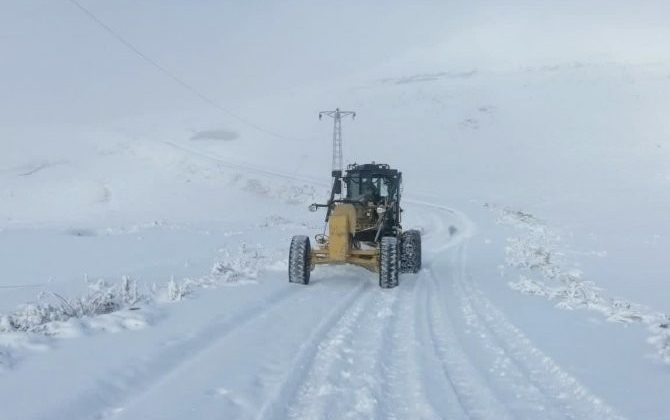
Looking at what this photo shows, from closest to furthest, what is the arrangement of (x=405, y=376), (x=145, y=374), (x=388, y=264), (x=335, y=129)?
(x=145, y=374) < (x=405, y=376) < (x=388, y=264) < (x=335, y=129)

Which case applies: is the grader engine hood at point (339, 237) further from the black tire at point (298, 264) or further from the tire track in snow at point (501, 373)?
the tire track in snow at point (501, 373)

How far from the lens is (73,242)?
16734mm

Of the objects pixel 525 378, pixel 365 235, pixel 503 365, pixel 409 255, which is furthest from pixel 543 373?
pixel 365 235

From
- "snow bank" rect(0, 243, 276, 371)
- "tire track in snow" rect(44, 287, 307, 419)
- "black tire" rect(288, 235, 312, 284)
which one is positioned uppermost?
"black tire" rect(288, 235, 312, 284)

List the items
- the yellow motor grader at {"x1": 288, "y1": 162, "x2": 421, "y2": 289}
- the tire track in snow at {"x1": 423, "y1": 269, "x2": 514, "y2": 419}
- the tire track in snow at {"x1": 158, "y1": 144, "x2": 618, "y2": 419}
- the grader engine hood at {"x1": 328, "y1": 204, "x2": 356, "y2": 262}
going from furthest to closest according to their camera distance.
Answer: the grader engine hood at {"x1": 328, "y1": 204, "x2": 356, "y2": 262} < the yellow motor grader at {"x1": 288, "y1": 162, "x2": 421, "y2": 289} < the tire track in snow at {"x1": 158, "y1": 144, "x2": 618, "y2": 419} < the tire track in snow at {"x1": 423, "y1": 269, "x2": 514, "y2": 419}

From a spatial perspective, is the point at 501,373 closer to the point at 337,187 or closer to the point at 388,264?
the point at 388,264

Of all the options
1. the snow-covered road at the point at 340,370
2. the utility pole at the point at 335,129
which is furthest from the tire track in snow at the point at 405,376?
the utility pole at the point at 335,129

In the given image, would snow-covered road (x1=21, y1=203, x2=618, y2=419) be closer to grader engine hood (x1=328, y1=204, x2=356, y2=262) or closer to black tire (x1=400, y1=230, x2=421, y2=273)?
grader engine hood (x1=328, y1=204, x2=356, y2=262)

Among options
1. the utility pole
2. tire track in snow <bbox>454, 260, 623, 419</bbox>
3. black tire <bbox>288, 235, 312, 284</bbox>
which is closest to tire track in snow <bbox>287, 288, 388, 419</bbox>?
tire track in snow <bbox>454, 260, 623, 419</bbox>

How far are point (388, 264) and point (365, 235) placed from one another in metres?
2.00

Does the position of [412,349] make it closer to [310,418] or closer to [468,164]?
[310,418]

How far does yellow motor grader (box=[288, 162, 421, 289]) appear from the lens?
34.1 ft

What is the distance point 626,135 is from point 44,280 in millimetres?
45697

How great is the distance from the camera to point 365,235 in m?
12.3
